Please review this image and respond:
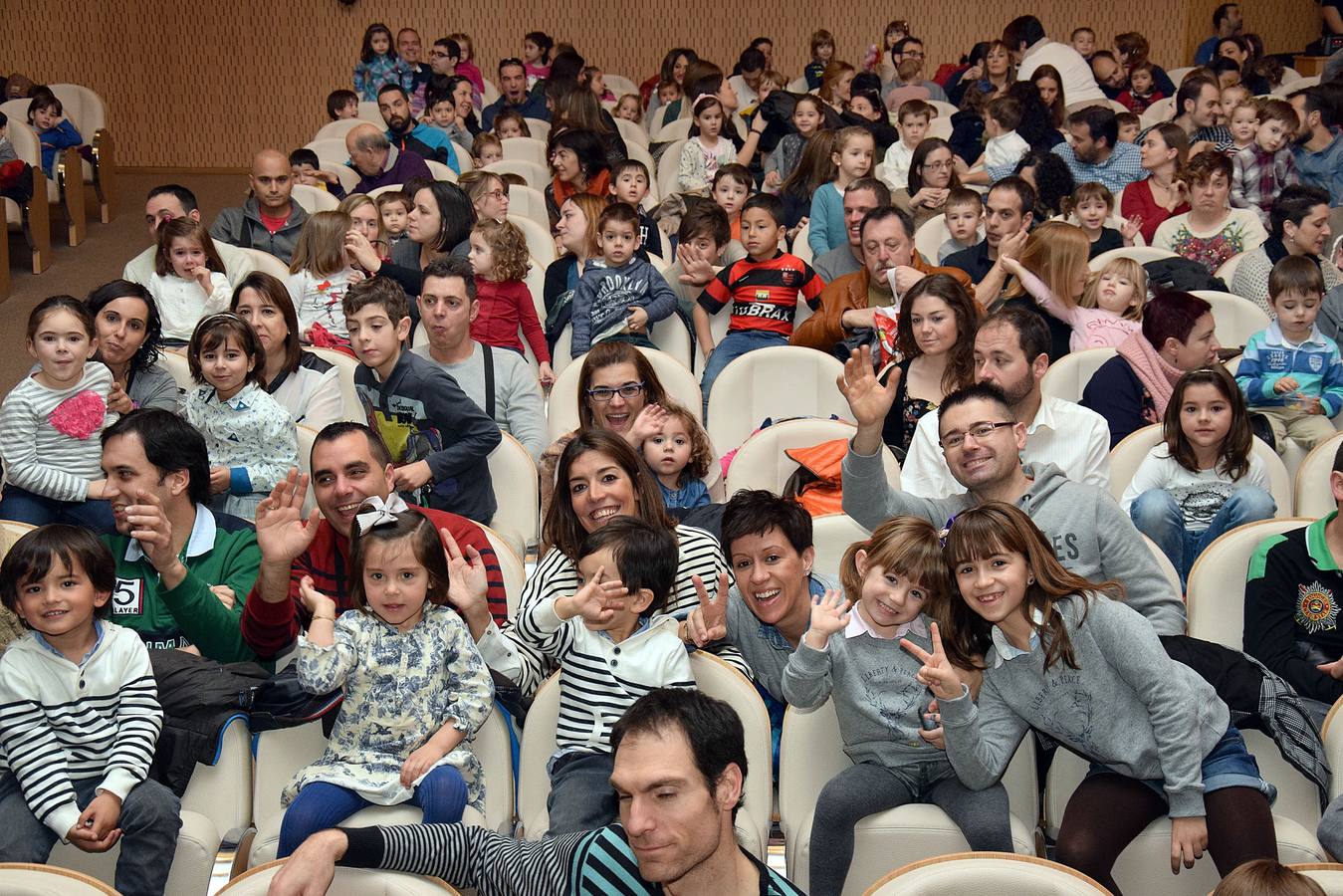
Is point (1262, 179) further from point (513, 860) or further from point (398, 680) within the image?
point (513, 860)

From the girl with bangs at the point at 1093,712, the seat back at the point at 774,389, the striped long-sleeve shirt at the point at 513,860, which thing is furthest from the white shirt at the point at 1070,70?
the striped long-sleeve shirt at the point at 513,860

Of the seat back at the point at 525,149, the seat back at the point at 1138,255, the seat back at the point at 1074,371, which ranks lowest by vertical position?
the seat back at the point at 1074,371

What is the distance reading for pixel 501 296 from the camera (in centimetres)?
442

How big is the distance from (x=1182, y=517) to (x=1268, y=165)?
353 cm

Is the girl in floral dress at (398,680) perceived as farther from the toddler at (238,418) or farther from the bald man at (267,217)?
the bald man at (267,217)

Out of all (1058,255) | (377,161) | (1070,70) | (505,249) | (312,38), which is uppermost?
(312,38)

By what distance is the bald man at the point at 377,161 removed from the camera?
608 cm

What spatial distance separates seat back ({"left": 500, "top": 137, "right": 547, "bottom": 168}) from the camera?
7.13 meters

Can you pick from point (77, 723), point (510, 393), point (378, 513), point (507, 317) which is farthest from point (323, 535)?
point (507, 317)

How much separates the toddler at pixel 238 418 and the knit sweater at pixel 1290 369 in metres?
2.62

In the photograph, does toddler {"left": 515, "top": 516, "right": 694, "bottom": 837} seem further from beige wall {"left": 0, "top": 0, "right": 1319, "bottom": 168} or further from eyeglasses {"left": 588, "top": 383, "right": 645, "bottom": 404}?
beige wall {"left": 0, "top": 0, "right": 1319, "bottom": 168}

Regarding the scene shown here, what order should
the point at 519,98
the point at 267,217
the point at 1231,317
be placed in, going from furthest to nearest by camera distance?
the point at 519,98
the point at 267,217
the point at 1231,317

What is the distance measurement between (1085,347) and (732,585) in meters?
1.74

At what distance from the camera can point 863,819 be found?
7.41ft
